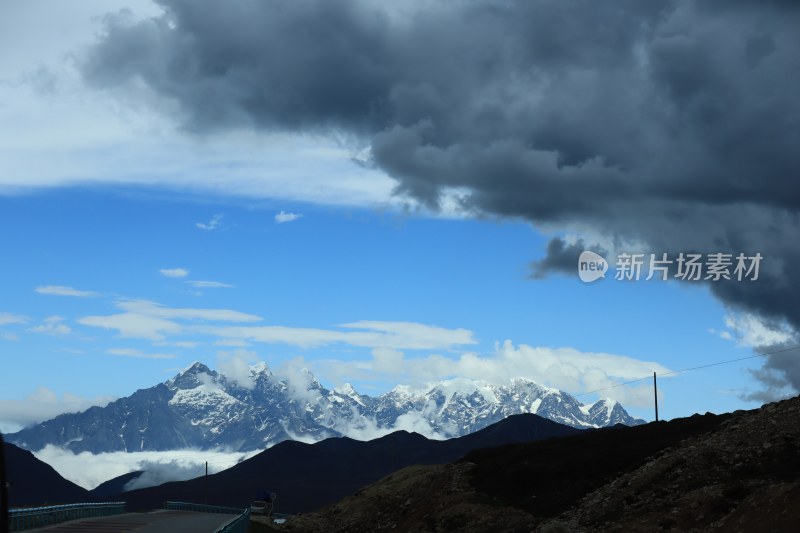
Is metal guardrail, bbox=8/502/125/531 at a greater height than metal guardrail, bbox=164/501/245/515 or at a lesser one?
greater

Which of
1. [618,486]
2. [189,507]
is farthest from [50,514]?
[189,507]

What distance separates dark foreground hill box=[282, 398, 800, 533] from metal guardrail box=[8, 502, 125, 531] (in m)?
29.8

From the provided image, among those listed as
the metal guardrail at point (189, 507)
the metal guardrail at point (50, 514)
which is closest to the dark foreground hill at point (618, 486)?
the metal guardrail at point (189, 507)

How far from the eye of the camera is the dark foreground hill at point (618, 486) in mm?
57188

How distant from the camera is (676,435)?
9131 centimetres

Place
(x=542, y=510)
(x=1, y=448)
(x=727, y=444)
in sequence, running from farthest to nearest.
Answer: (x=542, y=510) → (x=727, y=444) → (x=1, y=448)

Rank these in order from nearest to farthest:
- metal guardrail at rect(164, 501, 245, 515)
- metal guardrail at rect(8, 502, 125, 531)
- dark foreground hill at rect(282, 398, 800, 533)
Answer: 1. metal guardrail at rect(8, 502, 125, 531)
2. dark foreground hill at rect(282, 398, 800, 533)
3. metal guardrail at rect(164, 501, 245, 515)

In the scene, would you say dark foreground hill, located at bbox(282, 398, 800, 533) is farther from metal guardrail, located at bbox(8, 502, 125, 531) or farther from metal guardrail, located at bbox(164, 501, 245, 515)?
metal guardrail, located at bbox(8, 502, 125, 531)

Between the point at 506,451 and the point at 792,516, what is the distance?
63612mm

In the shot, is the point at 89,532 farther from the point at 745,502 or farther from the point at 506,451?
the point at 506,451

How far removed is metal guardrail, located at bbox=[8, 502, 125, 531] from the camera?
169 feet

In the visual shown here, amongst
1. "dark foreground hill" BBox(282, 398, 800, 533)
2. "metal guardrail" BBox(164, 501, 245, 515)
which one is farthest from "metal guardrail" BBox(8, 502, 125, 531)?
"metal guardrail" BBox(164, 501, 245, 515)

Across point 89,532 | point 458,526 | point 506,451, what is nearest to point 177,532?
point 89,532

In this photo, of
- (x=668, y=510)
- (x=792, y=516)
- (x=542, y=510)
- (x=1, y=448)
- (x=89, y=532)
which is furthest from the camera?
(x=542, y=510)
